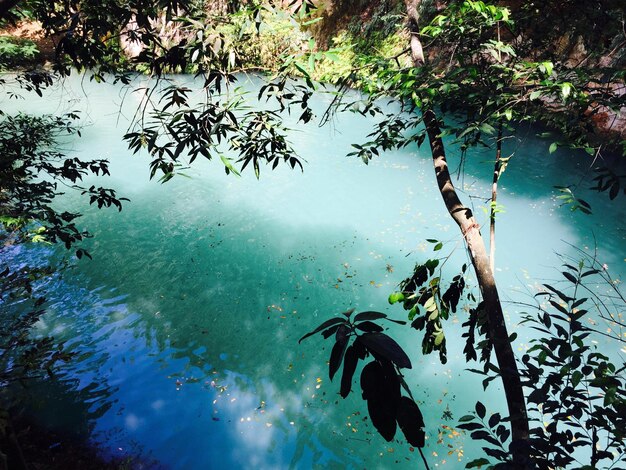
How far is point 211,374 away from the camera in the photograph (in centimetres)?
404

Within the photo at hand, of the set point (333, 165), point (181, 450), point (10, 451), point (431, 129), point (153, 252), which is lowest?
point (181, 450)

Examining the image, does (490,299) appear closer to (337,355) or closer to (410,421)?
(410,421)

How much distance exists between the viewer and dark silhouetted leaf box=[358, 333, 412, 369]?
87 cm

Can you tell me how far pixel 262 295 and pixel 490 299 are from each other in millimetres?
3794

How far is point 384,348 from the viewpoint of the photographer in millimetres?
904

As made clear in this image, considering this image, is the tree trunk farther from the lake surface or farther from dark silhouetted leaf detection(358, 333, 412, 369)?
dark silhouetted leaf detection(358, 333, 412, 369)

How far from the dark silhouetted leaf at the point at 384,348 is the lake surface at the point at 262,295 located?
6.59 ft

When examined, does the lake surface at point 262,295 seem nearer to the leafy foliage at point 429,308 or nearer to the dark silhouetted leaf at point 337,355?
the leafy foliage at point 429,308

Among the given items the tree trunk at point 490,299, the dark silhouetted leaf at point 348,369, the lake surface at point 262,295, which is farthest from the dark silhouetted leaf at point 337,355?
the lake surface at point 262,295

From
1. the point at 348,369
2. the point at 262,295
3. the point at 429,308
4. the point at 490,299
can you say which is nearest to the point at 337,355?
the point at 348,369

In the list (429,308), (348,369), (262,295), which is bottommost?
(262,295)

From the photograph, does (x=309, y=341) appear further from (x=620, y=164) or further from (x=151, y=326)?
(x=620, y=164)

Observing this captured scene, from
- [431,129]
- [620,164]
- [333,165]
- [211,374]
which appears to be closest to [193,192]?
[333,165]

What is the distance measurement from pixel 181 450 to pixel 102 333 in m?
2.00
